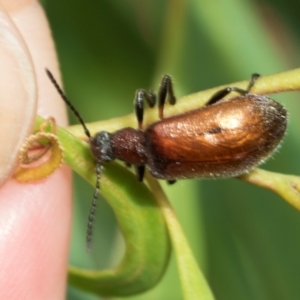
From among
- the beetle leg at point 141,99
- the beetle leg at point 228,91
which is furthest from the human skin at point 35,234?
the beetle leg at point 228,91

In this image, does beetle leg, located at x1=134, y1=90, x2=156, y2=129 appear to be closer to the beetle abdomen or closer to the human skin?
the beetle abdomen

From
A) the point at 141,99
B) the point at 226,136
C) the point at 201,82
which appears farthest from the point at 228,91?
the point at 201,82

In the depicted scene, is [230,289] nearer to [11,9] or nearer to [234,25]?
[234,25]

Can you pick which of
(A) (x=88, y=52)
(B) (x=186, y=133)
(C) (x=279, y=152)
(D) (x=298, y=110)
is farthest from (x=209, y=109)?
(A) (x=88, y=52)

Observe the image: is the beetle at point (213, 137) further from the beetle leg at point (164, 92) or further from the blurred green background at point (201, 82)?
the blurred green background at point (201, 82)

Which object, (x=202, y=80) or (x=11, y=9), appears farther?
(x=202, y=80)

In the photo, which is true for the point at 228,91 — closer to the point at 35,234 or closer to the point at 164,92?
the point at 164,92
